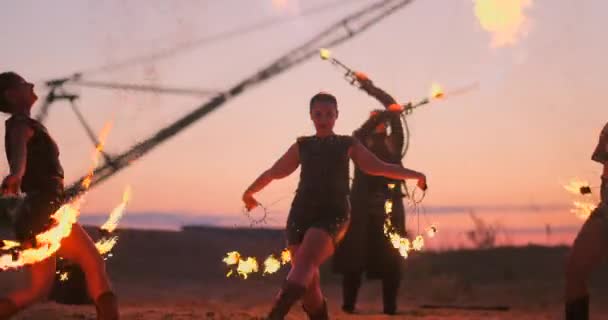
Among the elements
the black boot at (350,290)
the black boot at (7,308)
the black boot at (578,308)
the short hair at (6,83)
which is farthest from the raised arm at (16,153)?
the black boot at (350,290)

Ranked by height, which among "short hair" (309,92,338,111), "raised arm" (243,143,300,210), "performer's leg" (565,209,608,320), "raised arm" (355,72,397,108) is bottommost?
"performer's leg" (565,209,608,320)

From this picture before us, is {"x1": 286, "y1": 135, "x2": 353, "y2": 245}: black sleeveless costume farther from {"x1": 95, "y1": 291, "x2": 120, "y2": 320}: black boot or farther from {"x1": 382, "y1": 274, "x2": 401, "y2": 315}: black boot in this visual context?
{"x1": 382, "y1": 274, "x2": 401, "y2": 315}: black boot

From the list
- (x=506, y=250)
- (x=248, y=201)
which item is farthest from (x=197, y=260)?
(x=248, y=201)

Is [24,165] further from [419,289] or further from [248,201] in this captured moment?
[419,289]

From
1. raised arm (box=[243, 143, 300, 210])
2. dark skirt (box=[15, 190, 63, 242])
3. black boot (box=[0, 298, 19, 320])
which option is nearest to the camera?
dark skirt (box=[15, 190, 63, 242])

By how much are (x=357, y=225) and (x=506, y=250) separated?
13391 millimetres

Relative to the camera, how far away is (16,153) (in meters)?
6.08

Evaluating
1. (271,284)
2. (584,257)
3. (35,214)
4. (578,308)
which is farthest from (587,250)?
(271,284)

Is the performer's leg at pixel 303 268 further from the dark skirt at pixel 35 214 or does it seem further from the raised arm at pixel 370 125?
the raised arm at pixel 370 125

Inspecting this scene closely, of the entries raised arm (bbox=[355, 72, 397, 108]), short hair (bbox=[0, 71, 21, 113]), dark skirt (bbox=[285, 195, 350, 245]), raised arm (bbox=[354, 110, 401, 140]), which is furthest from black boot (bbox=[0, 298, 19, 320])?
raised arm (bbox=[355, 72, 397, 108])

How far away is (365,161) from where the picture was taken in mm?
6684

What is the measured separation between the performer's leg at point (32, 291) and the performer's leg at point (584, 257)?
157 inches

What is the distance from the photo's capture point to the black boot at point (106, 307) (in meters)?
6.31

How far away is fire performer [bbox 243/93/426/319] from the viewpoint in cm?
607
